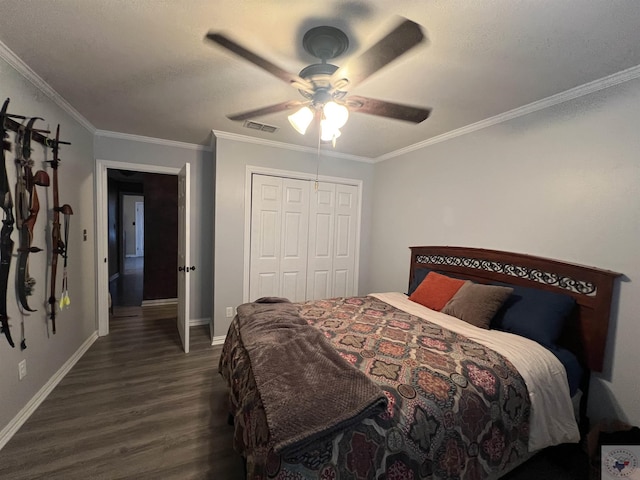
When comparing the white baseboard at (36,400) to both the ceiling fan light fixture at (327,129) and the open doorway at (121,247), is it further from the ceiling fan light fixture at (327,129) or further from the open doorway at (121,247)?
the ceiling fan light fixture at (327,129)

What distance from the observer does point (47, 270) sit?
Result: 6.97 feet

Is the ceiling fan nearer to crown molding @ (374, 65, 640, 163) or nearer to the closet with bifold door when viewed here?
crown molding @ (374, 65, 640, 163)

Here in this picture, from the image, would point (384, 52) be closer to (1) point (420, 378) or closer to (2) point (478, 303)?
(1) point (420, 378)

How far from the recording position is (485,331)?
6.33 feet

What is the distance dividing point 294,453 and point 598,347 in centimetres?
211

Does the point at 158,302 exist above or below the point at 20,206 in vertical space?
below

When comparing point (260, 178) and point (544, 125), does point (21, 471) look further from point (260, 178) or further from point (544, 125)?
point (544, 125)

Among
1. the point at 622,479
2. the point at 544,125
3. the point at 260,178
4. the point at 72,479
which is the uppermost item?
the point at 544,125

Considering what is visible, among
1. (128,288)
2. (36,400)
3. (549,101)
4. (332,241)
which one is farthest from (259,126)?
(128,288)

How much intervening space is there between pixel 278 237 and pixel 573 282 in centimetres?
285

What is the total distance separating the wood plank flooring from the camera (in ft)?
5.05

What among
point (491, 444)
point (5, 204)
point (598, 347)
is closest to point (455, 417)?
point (491, 444)

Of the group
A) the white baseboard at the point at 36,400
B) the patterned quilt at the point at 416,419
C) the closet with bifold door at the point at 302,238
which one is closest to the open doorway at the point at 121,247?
the white baseboard at the point at 36,400

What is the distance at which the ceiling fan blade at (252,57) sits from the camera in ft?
3.84
